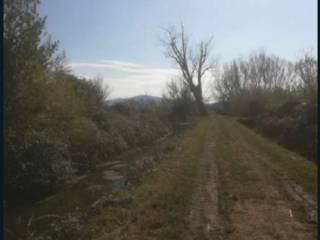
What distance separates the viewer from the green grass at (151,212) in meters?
6.39

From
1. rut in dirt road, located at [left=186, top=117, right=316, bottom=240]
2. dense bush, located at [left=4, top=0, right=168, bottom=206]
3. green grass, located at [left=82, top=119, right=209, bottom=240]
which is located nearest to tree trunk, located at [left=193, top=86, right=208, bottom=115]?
dense bush, located at [left=4, top=0, right=168, bottom=206]

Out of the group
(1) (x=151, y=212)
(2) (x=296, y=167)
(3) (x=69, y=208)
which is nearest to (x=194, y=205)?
(1) (x=151, y=212)

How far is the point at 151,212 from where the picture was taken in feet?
24.5

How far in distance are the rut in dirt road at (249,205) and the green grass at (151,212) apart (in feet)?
0.93

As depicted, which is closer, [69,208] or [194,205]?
[194,205]

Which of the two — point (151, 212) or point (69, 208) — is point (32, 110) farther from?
point (151, 212)

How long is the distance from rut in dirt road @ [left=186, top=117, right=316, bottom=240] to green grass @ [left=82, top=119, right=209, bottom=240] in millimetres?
284

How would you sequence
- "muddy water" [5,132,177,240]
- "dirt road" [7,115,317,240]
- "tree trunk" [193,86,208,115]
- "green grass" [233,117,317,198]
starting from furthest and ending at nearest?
"tree trunk" [193,86,208,115]
"green grass" [233,117,317,198]
"muddy water" [5,132,177,240]
"dirt road" [7,115,317,240]

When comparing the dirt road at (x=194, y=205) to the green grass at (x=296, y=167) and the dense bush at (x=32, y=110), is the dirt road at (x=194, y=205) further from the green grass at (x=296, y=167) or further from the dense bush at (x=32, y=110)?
the dense bush at (x=32, y=110)

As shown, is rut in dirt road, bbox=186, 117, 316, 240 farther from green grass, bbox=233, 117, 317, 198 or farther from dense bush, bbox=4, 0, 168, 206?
dense bush, bbox=4, 0, 168, 206

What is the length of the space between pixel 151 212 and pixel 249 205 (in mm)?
2055

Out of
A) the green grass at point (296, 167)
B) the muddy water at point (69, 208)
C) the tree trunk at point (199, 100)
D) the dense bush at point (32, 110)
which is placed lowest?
the muddy water at point (69, 208)

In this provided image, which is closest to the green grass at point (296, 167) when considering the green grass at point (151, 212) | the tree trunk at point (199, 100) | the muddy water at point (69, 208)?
the green grass at point (151, 212)

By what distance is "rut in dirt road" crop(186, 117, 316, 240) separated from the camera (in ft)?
20.2
